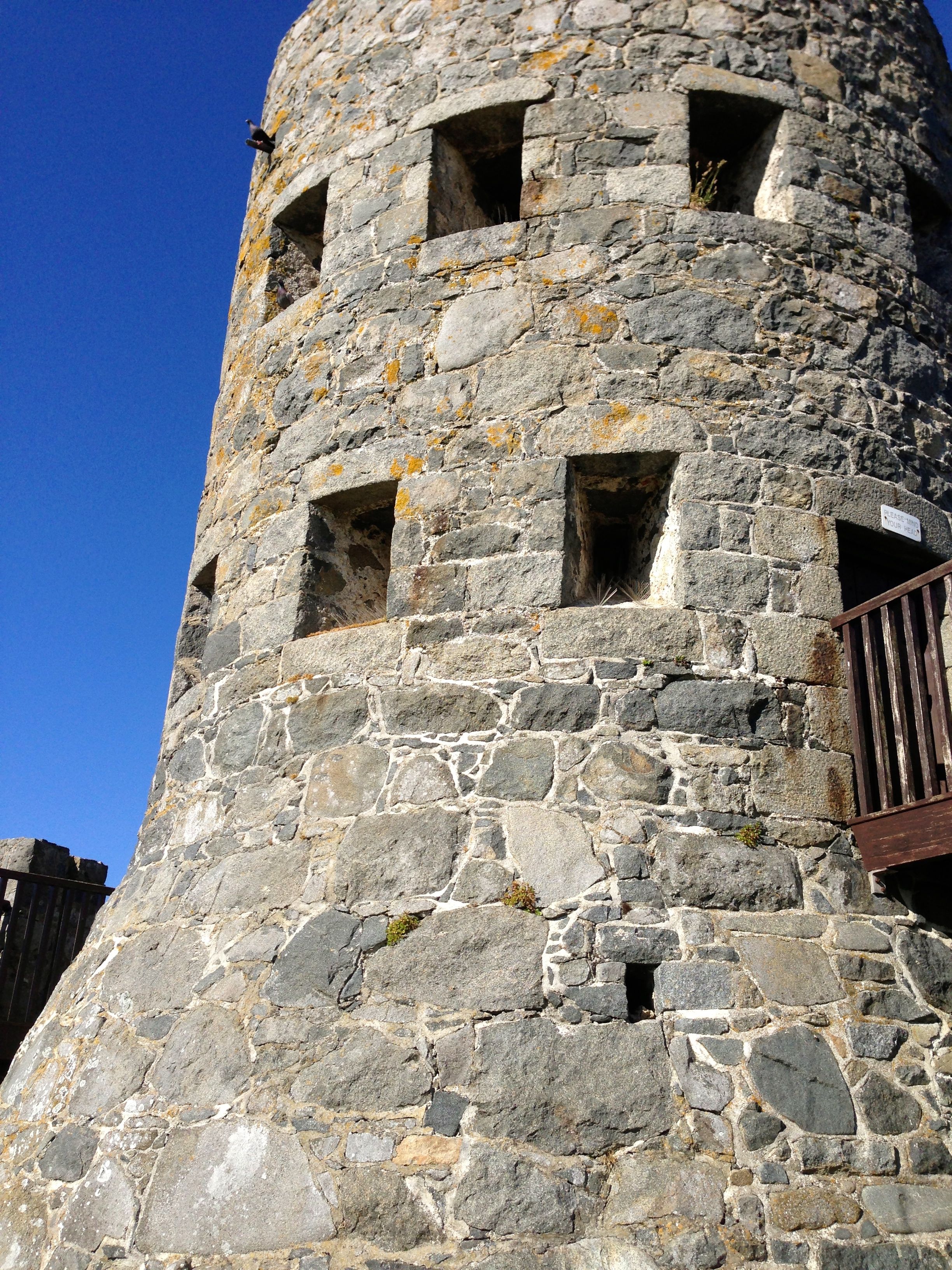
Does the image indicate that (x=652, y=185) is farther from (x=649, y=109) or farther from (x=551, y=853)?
(x=551, y=853)

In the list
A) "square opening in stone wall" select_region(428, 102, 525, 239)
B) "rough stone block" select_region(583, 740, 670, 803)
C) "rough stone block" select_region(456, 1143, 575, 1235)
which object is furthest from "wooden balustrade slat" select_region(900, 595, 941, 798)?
"square opening in stone wall" select_region(428, 102, 525, 239)

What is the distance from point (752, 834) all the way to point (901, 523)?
166cm

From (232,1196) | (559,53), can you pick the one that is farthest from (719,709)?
(559,53)

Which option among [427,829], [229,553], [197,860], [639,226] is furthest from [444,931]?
[639,226]

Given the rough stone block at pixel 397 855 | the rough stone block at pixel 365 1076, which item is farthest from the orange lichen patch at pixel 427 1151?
the rough stone block at pixel 397 855

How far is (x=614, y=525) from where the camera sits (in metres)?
5.22

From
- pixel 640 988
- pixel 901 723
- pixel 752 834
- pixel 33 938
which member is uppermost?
pixel 901 723

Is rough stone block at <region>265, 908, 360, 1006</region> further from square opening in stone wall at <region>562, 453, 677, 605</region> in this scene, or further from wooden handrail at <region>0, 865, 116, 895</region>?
wooden handrail at <region>0, 865, 116, 895</region>

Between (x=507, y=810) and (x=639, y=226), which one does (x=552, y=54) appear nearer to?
(x=639, y=226)

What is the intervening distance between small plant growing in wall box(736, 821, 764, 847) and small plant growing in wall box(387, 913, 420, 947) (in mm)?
1207

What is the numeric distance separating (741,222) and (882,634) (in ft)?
6.83

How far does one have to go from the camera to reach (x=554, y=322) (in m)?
5.16

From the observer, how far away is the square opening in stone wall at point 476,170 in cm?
581

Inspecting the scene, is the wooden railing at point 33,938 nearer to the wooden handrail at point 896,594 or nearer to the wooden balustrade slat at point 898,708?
the wooden handrail at point 896,594
